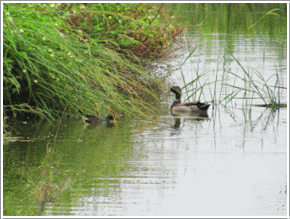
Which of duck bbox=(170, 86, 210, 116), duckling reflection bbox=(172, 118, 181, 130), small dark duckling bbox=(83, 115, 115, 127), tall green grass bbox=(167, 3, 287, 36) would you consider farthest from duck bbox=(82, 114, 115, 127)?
tall green grass bbox=(167, 3, 287, 36)

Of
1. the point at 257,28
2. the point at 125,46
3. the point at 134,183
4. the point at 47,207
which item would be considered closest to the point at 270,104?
the point at 125,46

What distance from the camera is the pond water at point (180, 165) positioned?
459cm

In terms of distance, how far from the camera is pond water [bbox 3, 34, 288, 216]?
15.1 ft

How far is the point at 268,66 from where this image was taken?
14.0 m

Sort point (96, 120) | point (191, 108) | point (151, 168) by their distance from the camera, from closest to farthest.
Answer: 1. point (151, 168)
2. point (96, 120)
3. point (191, 108)

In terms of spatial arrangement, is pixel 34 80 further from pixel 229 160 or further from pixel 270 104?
pixel 270 104

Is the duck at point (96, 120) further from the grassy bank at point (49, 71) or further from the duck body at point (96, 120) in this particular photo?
the grassy bank at point (49, 71)

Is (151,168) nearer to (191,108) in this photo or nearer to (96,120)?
(96,120)

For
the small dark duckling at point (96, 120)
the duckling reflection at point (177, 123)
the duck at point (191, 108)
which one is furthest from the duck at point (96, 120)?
the duck at point (191, 108)

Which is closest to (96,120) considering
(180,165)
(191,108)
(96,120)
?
(96,120)

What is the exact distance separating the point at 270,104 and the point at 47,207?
19.9 ft

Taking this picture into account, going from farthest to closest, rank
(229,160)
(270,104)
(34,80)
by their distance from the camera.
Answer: (270,104), (34,80), (229,160)

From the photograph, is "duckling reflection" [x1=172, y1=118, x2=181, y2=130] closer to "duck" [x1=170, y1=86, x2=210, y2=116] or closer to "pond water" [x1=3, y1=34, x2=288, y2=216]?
"pond water" [x1=3, y1=34, x2=288, y2=216]

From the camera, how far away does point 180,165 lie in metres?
5.89
